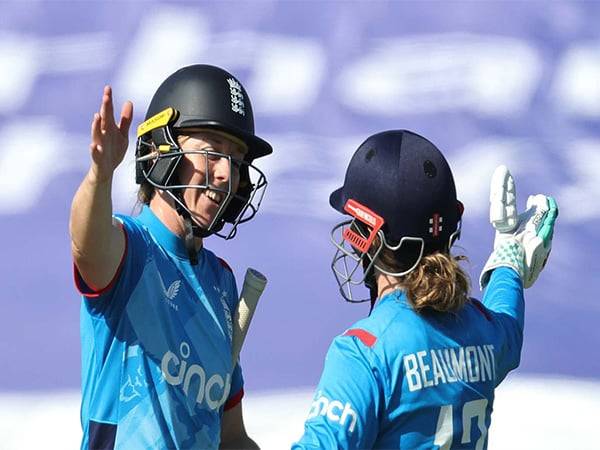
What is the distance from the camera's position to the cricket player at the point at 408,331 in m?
3.23

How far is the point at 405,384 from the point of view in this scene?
327 centimetres

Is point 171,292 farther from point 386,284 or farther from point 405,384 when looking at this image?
point 405,384

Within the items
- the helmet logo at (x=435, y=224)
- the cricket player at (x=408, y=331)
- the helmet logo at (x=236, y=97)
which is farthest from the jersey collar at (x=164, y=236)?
the helmet logo at (x=435, y=224)

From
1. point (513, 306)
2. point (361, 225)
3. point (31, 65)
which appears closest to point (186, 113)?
point (361, 225)

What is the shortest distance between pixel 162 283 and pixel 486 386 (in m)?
1.15

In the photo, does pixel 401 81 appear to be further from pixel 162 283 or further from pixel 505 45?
pixel 162 283

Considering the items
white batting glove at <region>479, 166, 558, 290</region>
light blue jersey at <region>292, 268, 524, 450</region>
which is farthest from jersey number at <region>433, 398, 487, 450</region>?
white batting glove at <region>479, 166, 558, 290</region>

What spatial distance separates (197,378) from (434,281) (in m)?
0.97

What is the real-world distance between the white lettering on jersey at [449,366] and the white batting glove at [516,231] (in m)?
0.64

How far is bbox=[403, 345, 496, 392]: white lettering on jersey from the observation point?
329 centimetres

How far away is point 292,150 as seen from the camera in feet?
27.9

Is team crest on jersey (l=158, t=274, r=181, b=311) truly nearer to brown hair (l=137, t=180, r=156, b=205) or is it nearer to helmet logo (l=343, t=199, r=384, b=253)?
brown hair (l=137, t=180, r=156, b=205)

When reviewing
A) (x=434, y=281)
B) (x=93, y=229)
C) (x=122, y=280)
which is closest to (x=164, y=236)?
(x=122, y=280)

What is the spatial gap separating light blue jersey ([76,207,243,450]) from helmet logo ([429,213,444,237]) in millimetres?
945
